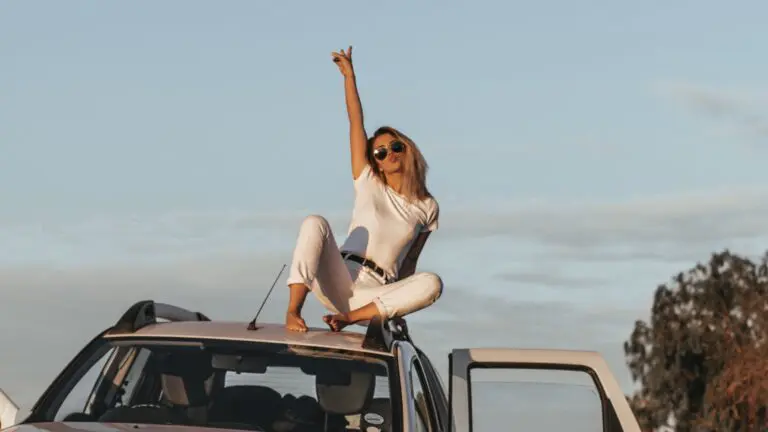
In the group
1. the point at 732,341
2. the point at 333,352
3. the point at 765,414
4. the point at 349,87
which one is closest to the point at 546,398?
the point at 333,352

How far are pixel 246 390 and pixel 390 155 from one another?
2.87m

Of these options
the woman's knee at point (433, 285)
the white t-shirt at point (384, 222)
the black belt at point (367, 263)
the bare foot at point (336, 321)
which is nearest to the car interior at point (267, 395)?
the bare foot at point (336, 321)

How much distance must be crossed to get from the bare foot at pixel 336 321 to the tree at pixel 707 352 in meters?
63.0

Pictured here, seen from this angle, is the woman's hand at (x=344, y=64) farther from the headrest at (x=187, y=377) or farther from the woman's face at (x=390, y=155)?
the headrest at (x=187, y=377)

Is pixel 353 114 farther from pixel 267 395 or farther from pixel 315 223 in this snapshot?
pixel 267 395

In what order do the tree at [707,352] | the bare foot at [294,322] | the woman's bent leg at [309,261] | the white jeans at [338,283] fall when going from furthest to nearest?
the tree at [707,352], the white jeans at [338,283], the woman's bent leg at [309,261], the bare foot at [294,322]

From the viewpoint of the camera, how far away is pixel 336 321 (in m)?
8.62

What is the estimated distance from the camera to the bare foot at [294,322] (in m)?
8.13

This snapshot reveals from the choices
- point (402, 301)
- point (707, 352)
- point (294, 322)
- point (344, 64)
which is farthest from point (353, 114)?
point (707, 352)

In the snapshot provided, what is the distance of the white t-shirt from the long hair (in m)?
0.04

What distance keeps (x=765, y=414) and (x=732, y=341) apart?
26.3 feet

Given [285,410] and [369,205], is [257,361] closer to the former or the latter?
[285,410]

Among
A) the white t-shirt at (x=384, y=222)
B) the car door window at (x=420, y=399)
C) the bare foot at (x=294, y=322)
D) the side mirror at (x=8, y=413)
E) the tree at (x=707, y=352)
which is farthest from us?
the tree at (x=707, y=352)

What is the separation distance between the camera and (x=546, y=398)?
791 cm
